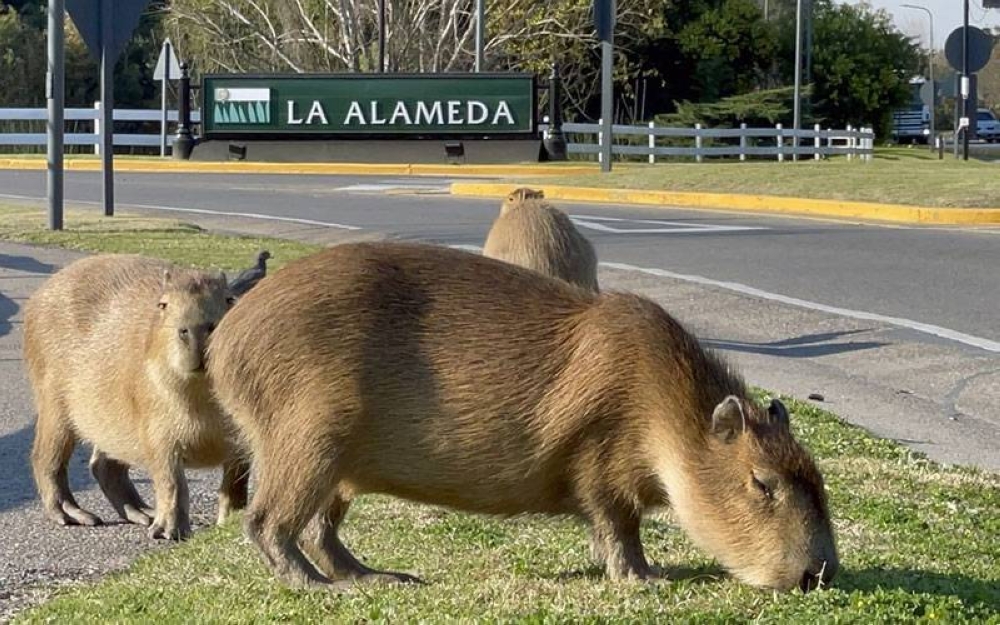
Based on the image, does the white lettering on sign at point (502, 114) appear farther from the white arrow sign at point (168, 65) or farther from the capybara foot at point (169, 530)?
the capybara foot at point (169, 530)

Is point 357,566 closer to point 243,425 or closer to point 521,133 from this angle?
point 243,425

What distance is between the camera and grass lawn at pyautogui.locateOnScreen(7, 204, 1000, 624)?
4.38 metres

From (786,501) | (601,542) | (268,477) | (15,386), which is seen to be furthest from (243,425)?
(15,386)

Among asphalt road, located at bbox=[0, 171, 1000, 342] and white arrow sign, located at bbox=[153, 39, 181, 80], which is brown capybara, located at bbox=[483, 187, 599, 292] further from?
white arrow sign, located at bbox=[153, 39, 181, 80]

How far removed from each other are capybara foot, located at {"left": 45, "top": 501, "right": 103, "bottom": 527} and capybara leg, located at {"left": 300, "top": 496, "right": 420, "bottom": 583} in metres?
1.77

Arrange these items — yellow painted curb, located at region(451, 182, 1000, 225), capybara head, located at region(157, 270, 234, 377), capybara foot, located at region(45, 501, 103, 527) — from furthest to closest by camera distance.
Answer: yellow painted curb, located at region(451, 182, 1000, 225) → capybara foot, located at region(45, 501, 103, 527) → capybara head, located at region(157, 270, 234, 377)

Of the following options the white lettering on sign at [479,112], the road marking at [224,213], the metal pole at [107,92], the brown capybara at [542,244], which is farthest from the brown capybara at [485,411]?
the white lettering on sign at [479,112]

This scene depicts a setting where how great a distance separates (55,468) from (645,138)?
3976cm

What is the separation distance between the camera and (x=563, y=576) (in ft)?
16.1

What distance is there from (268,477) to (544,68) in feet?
141

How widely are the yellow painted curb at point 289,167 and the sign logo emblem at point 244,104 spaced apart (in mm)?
1069

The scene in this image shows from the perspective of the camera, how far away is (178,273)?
6.41 m

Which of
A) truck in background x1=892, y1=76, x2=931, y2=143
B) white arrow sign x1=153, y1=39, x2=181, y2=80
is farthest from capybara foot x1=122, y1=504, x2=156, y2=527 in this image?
truck in background x1=892, y1=76, x2=931, y2=143

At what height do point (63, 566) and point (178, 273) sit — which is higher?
point (178, 273)
